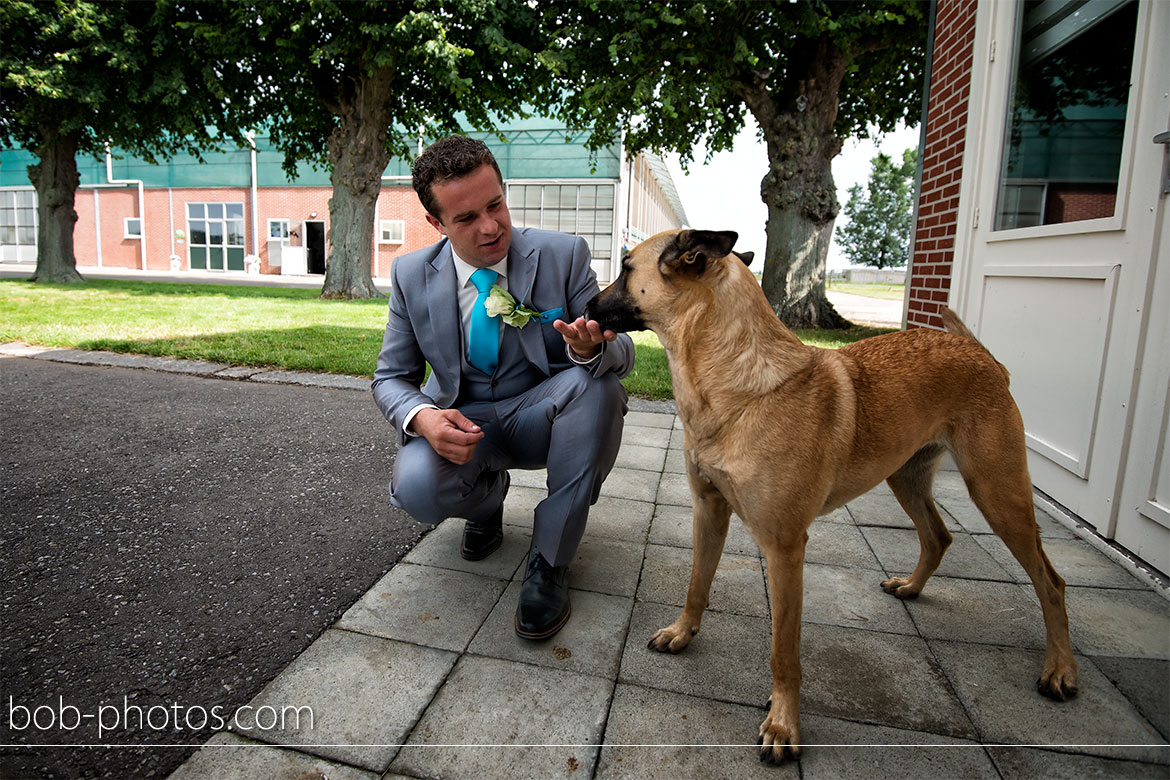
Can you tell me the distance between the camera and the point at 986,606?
2.62 m

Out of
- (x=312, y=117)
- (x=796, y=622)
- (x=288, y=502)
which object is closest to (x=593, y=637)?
(x=796, y=622)

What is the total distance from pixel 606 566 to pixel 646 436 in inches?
89.3

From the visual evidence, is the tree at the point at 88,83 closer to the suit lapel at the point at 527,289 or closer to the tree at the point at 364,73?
the tree at the point at 364,73

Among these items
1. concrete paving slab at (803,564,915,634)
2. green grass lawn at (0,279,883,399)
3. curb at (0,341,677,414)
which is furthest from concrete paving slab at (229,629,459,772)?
green grass lawn at (0,279,883,399)

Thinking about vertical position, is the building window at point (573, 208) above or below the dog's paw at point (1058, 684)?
above

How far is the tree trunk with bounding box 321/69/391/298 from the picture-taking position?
52.9 ft

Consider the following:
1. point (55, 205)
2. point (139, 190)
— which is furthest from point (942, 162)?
point (139, 190)

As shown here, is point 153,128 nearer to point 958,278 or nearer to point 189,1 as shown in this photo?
point 189,1

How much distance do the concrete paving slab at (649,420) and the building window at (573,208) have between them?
25.3 meters

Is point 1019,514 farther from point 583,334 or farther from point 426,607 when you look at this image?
point 426,607

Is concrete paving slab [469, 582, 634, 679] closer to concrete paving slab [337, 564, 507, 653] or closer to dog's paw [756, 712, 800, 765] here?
concrete paving slab [337, 564, 507, 653]

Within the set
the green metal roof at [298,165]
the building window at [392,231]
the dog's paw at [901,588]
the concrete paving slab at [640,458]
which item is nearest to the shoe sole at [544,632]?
the dog's paw at [901,588]

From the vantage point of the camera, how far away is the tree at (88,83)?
15.2m

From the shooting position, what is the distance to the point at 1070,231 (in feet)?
11.8
